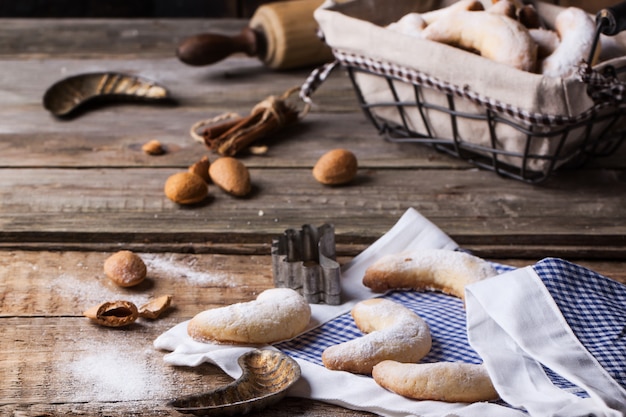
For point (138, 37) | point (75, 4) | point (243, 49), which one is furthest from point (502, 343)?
point (75, 4)

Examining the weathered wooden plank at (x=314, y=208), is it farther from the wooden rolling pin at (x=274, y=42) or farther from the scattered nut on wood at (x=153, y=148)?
the wooden rolling pin at (x=274, y=42)

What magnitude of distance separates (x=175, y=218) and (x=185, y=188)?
0.05 metres

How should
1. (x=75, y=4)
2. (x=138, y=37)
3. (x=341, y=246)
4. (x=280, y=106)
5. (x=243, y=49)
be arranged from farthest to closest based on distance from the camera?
(x=75, y=4) < (x=138, y=37) < (x=243, y=49) < (x=280, y=106) < (x=341, y=246)

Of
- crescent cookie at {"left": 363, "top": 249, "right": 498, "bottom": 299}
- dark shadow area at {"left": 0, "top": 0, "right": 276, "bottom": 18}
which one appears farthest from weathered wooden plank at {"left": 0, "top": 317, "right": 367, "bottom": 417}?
dark shadow area at {"left": 0, "top": 0, "right": 276, "bottom": 18}

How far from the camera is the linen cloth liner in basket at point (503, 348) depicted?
823mm

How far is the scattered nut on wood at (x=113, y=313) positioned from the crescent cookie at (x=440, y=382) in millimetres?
332

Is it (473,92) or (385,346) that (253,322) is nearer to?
(385,346)

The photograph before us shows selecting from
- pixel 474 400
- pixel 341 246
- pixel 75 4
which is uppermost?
pixel 75 4

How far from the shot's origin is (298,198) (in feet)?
4.47

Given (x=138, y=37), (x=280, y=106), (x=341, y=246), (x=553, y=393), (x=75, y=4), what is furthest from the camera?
(x=75, y=4)

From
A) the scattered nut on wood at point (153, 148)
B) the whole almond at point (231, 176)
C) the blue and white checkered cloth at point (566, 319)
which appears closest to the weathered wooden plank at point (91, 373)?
the blue and white checkered cloth at point (566, 319)

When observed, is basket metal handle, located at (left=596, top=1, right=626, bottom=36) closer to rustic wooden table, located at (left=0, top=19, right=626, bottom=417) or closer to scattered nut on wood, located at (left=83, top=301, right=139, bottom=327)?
rustic wooden table, located at (left=0, top=19, right=626, bottom=417)

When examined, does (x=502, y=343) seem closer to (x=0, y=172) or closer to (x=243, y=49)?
(x=0, y=172)

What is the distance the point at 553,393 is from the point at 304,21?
1.29 meters
